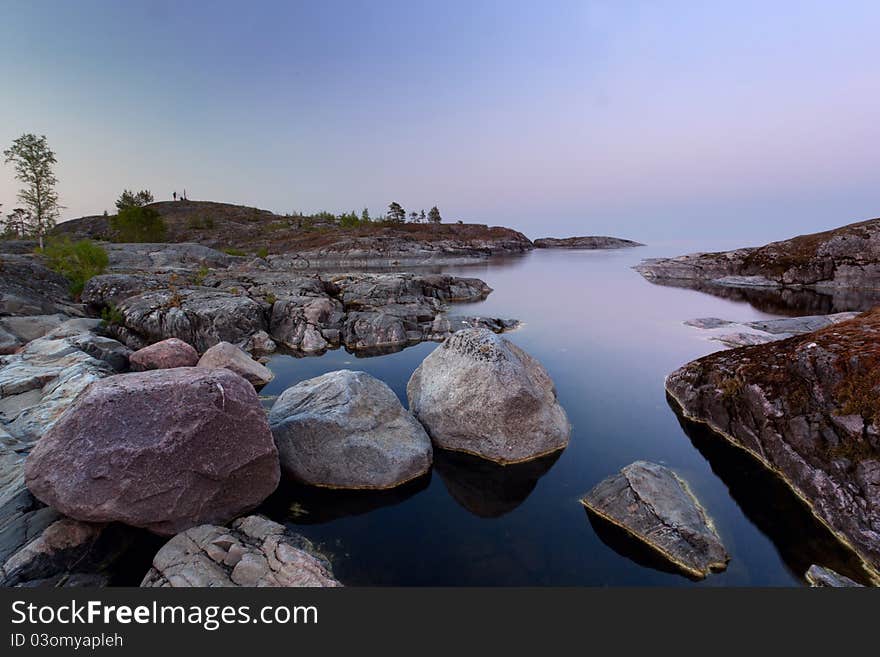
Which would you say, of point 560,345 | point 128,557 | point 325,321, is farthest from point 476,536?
point 325,321

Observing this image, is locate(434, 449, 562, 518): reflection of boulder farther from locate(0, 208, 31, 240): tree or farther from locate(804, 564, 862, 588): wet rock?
locate(0, 208, 31, 240): tree

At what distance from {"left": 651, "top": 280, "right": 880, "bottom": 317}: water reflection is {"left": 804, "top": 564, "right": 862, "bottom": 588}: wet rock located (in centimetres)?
3246

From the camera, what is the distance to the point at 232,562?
5.85 m

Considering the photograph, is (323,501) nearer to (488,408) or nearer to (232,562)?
(232,562)

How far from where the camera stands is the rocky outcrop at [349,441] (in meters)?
9.11

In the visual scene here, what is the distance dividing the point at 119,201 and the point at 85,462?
123840mm

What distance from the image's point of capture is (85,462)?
20.2ft

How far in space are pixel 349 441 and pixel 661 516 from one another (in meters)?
6.54

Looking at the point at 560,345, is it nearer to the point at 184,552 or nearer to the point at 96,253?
the point at 184,552

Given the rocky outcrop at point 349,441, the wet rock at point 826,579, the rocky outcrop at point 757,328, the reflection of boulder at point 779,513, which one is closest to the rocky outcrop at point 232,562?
the rocky outcrop at point 349,441

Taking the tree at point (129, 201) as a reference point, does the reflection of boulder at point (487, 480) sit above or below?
below

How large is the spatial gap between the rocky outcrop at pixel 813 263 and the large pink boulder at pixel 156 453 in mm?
60030

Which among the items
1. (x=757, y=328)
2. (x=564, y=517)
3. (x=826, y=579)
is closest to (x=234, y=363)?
(x=564, y=517)

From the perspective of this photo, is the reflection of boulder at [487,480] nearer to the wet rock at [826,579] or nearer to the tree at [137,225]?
the wet rock at [826,579]
